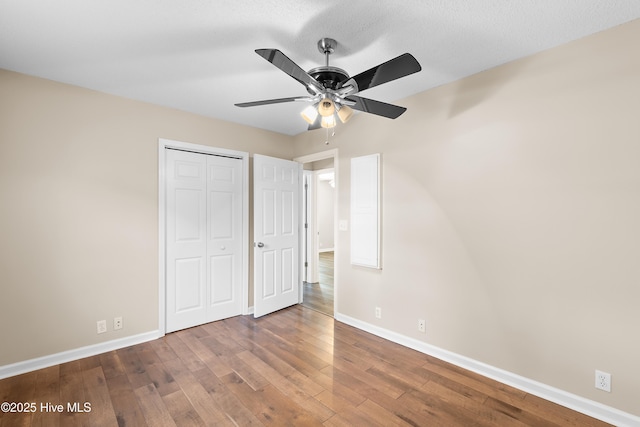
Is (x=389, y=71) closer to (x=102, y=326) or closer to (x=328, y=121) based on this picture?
(x=328, y=121)

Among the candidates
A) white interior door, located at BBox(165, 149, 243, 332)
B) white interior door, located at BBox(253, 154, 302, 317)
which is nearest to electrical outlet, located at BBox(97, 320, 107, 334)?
white interior door, located at BBox(165, 149, 243, 332)

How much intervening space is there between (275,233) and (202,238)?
934 mm

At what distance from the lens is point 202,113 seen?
3.30 meters

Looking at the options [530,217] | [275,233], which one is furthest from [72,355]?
[530,217]

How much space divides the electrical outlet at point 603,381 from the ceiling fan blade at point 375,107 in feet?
7.16

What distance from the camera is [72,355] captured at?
8.32 feet

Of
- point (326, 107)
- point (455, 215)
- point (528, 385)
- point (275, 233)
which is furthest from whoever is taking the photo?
point (275, 233)

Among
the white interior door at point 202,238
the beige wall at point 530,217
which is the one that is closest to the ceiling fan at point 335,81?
the beige wall at point 530,217

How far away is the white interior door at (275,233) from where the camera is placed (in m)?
3.60

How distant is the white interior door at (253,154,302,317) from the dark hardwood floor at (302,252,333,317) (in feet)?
0.92

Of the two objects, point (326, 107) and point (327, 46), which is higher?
point (327, 46)

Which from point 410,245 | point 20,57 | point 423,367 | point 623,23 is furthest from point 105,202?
point 623,23

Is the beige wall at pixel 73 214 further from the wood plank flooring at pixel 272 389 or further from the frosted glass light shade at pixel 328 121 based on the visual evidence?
the frosted glass light shade at pixel 328 121

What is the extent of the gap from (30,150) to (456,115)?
3.75 meters
